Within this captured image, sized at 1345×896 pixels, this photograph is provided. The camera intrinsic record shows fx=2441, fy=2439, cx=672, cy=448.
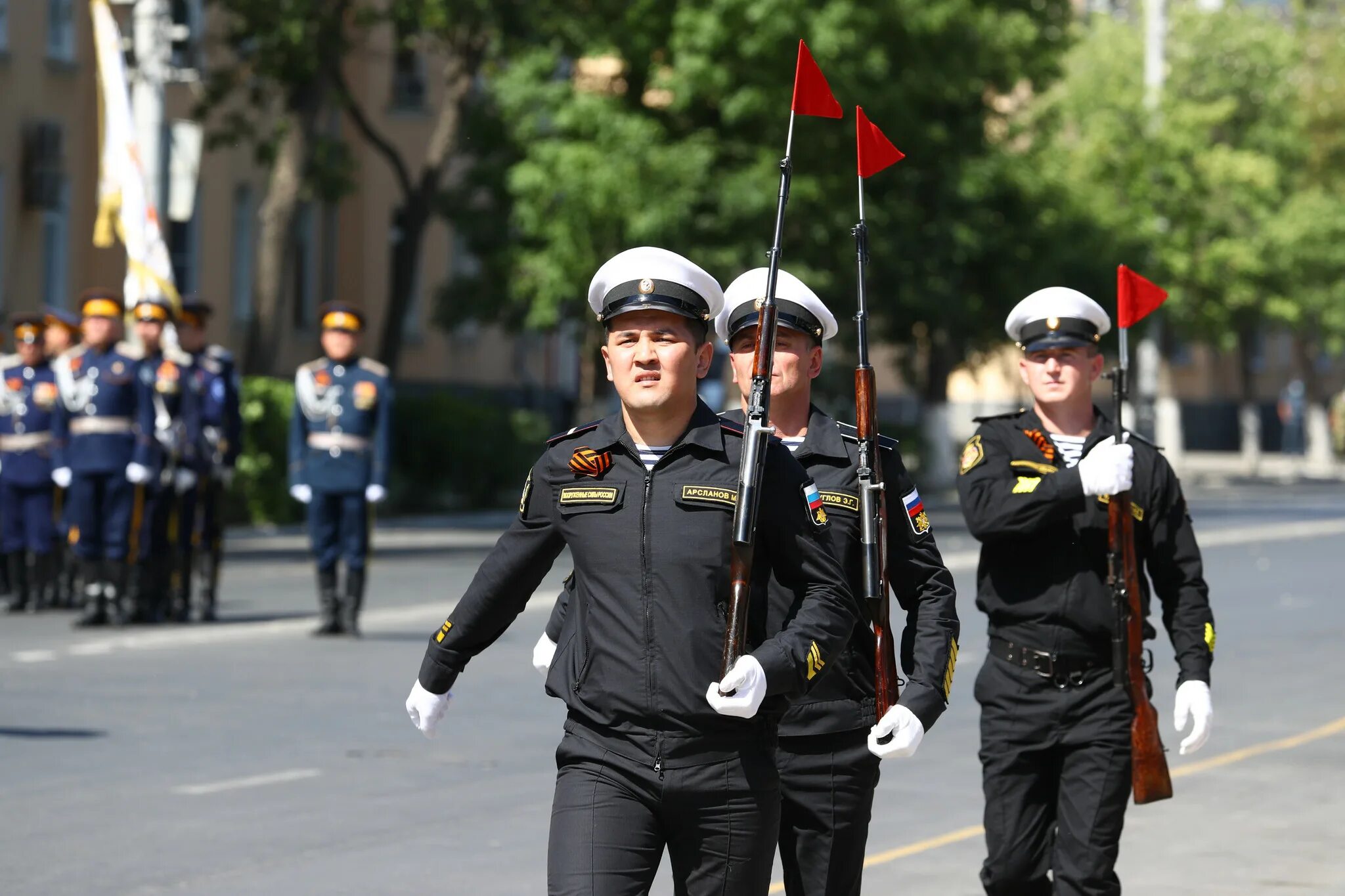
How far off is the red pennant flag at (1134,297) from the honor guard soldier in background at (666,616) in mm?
2213

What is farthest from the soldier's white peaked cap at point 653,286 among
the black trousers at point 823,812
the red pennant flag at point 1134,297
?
the red pennant flag at point 1134,297

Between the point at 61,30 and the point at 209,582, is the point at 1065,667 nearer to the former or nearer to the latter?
the point at 209,582

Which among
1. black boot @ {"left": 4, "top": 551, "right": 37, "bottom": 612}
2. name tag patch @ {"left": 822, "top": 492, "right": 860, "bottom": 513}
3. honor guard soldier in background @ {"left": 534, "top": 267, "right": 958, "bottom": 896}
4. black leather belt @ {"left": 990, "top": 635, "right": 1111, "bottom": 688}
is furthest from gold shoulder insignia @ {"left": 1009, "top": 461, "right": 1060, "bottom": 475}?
Result: black boot @ {"left": 4, "top": 551, "right": 37, "bottom": 612}

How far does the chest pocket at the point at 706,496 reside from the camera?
463 centimetres

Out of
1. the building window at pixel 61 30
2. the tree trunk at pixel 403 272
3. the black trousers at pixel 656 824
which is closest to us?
the black trousers at pixel 656 824

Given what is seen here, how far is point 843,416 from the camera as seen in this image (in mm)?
38406

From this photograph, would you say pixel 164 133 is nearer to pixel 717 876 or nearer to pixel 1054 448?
pixel 1054 448

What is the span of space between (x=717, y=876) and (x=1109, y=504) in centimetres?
202

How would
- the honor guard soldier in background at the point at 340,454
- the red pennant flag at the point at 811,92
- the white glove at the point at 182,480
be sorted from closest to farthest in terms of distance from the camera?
the red pennant flag at the point at 811,92
the honor guard soldier in background at the point at 340,454
the white glove at the point at 182,480

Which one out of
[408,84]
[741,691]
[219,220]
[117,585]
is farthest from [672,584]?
[408,84]

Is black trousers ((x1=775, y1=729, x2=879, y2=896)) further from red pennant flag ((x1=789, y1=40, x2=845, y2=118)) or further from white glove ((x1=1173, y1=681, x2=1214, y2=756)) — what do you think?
red pennant flag ((x1=789, y1=40, x2=845, y2=118))

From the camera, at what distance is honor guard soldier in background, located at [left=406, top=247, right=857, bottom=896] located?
461 centimetres

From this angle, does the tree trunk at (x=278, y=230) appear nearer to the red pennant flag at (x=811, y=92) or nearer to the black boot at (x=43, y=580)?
the black boot at (x=43, y=580)

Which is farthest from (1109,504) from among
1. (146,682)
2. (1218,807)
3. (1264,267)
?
(1264,267)
